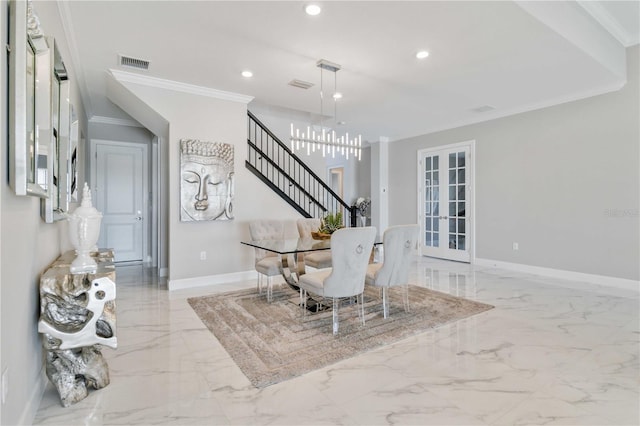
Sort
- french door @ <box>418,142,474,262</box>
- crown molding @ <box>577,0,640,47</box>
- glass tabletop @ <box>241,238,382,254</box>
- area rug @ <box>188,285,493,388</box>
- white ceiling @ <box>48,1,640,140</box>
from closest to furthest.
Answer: area rug @ <box>188,285,493,388</box> → white ceiling @ <box>48,1,640,140</box> → glass tabletop @ <box>241,238,382,254</box> → crown molding @ <box>577,0,640,47</box> → french door @ <box>418,142,474,262</box>

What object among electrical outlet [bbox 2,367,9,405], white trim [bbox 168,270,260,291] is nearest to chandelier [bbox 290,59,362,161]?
white trim [bbox 168,270,260,291]

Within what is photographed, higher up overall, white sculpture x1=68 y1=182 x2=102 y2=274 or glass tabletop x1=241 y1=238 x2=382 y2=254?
white sculpture x1=68 y1=182 x2=102 y2=274

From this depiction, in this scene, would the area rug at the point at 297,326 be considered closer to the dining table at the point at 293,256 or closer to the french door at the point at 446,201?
the dining table at the point at 293,256

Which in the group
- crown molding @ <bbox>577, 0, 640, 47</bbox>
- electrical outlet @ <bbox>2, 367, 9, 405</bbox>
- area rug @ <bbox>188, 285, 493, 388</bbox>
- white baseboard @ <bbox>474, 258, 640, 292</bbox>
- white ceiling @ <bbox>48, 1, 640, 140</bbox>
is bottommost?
area rug @ <bbox>188, 285, 493, 388</bbox>

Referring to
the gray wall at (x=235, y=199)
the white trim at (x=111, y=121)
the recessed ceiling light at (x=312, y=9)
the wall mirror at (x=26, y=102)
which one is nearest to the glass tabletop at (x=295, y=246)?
the gray wall at (x=235, y=199)

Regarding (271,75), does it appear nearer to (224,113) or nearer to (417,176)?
(224,113)

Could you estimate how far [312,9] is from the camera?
104 inches

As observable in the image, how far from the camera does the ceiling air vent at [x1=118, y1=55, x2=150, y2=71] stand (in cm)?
357

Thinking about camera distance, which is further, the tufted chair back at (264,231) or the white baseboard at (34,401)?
the tufted chair back at (264,231)

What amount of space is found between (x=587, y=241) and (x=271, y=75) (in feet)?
16.1

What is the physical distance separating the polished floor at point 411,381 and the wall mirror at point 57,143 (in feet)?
3.69

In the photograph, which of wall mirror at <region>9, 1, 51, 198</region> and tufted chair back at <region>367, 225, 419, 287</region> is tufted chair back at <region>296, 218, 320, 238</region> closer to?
tufted chair back at <region>367, 225, 419, 287</region>

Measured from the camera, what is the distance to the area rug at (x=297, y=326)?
2.36 meters

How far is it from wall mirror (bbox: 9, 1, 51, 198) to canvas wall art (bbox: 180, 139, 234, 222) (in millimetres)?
2675
